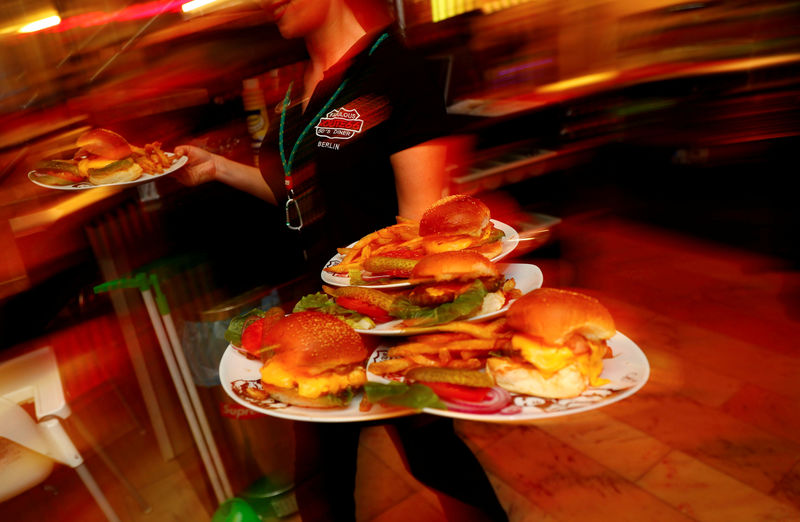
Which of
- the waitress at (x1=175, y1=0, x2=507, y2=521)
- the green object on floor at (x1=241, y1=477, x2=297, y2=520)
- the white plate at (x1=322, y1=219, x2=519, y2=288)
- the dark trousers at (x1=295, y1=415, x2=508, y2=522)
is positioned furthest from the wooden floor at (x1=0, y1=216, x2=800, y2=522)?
the white plate at (x1=322, y1=219, x2=519, y2=288)

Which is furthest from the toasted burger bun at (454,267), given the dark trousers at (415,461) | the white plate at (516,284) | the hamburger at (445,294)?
the dark trousers at (415,461)

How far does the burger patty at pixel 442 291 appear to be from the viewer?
50.7 inches

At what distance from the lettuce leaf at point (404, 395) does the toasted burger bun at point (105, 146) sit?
1606mm

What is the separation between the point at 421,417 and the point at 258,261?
1409mm

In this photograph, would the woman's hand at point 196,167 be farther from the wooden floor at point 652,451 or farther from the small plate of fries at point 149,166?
the wooden floor at point 652,451

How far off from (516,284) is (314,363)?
1.98ft

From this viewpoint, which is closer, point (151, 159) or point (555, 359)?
point (555, 359)

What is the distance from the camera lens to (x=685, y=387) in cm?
335

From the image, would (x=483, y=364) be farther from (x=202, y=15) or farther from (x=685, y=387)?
(x=202, y=15)

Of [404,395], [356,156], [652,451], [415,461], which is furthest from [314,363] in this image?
[652,451]

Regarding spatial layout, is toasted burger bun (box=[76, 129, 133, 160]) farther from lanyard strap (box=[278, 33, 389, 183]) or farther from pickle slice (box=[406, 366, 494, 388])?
pickle slice (box=[406, 366, 494, 388])

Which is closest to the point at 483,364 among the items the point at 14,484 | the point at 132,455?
the point at 14,484

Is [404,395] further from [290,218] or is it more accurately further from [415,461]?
[290,218]

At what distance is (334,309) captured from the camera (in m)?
1.40
